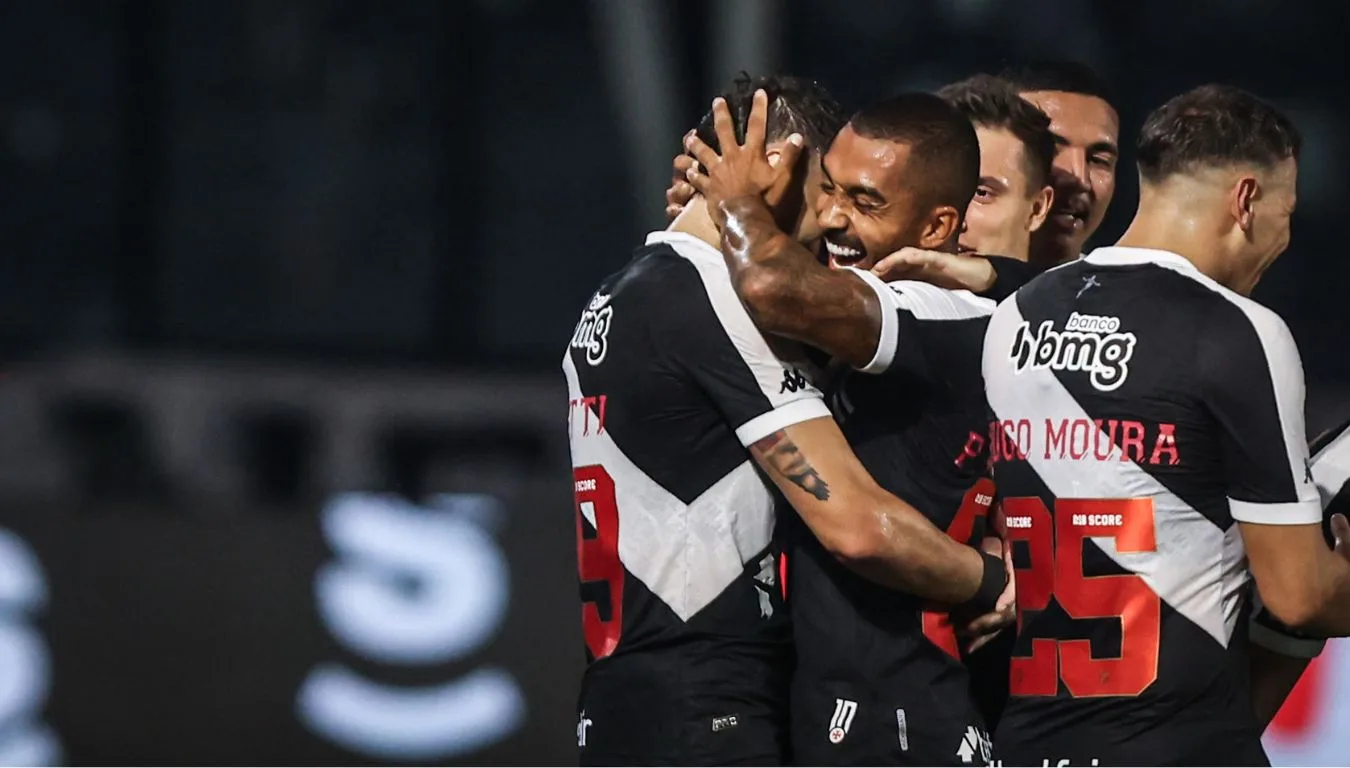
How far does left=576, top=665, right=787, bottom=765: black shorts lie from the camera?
2.97 metres

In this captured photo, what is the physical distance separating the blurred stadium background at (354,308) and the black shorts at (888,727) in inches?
91.8

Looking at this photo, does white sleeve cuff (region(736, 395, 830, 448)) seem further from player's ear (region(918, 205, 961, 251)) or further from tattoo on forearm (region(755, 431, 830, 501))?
player's ear (region(918, 205, 961, 251))

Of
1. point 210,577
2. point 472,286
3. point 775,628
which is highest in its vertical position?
point 472,286

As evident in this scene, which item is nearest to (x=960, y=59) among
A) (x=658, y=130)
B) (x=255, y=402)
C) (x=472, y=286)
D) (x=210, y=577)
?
(x=658, y=130)

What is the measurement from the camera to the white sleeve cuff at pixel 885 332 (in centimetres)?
294

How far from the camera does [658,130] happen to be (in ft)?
17.7

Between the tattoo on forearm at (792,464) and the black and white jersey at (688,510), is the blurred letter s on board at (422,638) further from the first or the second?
the tattoo on forearm at (792,464)

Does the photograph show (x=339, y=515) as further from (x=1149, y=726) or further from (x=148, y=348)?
(x=1149, y=726)

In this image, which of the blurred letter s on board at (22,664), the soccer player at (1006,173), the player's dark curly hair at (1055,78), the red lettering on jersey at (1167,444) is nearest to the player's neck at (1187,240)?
the red lettering on jersey at (1167,444)

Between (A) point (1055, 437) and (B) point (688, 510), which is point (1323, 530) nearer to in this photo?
(A) point (1055, 437)

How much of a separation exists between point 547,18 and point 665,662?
284cm

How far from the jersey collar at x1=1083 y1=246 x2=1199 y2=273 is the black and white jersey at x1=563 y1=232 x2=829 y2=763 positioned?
510 millimetres

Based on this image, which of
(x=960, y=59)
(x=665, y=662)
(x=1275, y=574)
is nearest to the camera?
(x=1275, y=574)

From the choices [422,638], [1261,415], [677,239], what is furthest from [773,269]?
[422,638]
